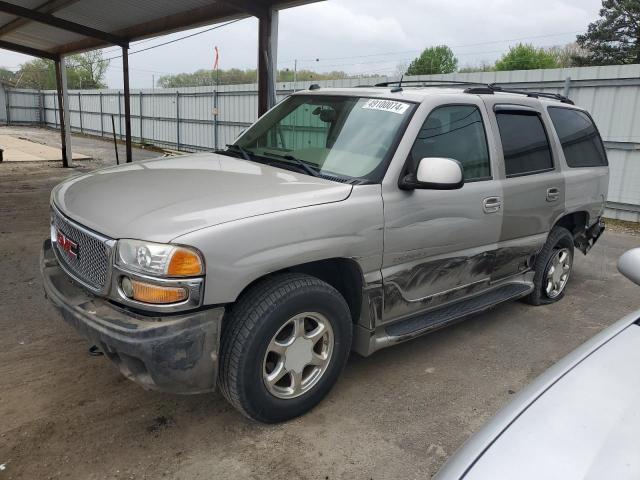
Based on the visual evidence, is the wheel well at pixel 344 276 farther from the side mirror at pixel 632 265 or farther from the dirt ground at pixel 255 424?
the side mirror at pixel 632 265

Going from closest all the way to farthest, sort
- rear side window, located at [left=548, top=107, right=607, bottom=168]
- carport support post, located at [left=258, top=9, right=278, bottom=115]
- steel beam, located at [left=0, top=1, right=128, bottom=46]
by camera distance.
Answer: rear side window, located at [left=548, top=107, right=607, bottom=168]
carport support post, located at [left=258, top=9, right=278, bottom=115]
steel beam, located at [left=0, top=1, right=128, bottom=46]

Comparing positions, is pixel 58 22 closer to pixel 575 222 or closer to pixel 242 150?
pixel 242 150

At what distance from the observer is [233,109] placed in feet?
56.5

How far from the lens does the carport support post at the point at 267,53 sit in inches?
295

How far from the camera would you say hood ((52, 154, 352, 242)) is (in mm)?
2525

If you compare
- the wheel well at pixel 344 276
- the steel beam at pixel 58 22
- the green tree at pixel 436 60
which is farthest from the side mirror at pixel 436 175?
the green tree at pixel 436 60

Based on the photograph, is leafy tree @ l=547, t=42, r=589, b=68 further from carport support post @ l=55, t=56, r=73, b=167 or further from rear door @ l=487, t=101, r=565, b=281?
rear door @ l=487, t=101, r=565, b=281

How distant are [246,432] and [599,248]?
6.49 metres

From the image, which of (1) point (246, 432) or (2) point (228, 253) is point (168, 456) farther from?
(2) point (228, 253)

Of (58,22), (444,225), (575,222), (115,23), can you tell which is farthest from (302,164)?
(58,22)

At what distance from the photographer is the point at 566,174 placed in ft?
15.1

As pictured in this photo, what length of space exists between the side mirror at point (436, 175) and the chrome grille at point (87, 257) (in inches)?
67.8

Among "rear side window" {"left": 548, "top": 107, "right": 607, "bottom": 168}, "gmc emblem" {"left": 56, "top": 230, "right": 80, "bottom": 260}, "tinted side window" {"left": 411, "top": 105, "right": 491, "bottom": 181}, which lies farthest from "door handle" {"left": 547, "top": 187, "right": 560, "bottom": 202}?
"gmc emblem" {"left": 56, "top": 230, "right": 80, "bottom": 260}

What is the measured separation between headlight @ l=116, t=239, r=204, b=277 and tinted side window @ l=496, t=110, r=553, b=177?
2.63 meters
